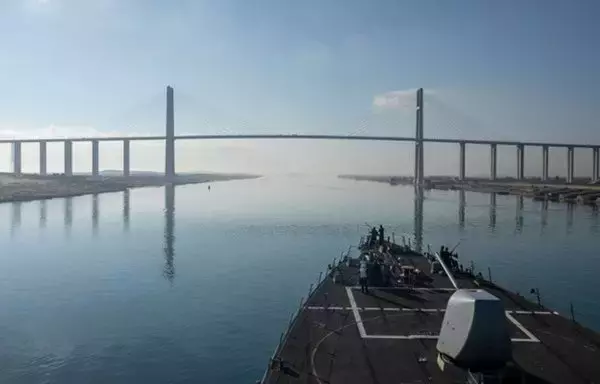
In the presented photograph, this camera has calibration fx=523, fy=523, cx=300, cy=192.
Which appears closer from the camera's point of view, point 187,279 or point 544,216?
point 187,279

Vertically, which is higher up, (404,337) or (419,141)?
(419,141)

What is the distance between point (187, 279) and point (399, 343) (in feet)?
62.5

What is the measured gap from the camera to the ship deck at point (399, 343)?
509 inches

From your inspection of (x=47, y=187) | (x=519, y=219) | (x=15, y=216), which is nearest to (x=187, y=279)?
(x=15, y=216)

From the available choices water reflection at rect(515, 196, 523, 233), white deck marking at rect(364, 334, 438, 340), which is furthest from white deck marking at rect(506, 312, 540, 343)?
water reflection at rect(515, 196, 523, 233)

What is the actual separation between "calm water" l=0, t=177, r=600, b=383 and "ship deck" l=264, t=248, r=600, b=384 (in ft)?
9.43

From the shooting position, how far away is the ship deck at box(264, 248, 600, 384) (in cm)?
1293

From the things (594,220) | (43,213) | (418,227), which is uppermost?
(43,213)

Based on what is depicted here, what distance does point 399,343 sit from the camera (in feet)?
50.3

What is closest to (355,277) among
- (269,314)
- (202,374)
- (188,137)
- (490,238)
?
(269,314)

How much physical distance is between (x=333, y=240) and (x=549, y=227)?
28506 mm

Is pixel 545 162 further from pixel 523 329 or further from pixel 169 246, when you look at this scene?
pixel 523 329

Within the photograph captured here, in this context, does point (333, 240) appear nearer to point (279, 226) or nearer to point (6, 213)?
point (279, 226)

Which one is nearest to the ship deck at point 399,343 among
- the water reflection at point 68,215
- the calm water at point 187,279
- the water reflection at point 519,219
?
the calm water at point 187,279
